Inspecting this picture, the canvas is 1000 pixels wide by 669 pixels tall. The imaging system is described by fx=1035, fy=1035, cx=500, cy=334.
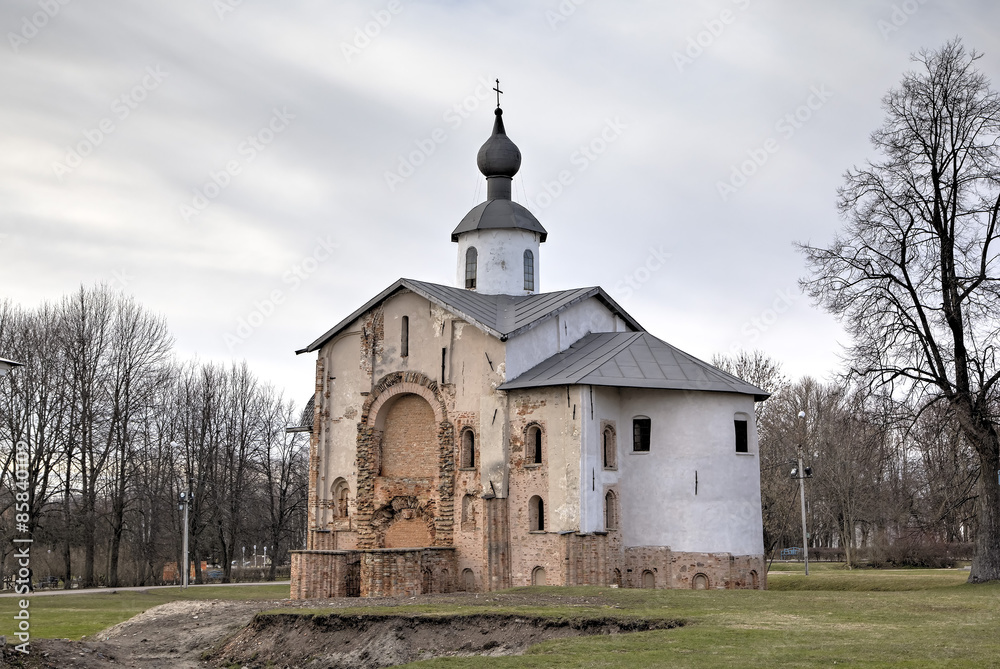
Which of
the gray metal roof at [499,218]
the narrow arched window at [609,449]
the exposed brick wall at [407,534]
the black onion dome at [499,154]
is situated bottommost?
the exposed brick wall at [407,534]

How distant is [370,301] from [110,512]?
21808 millimetres

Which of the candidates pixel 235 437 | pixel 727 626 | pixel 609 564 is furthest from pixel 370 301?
pixel 235 437

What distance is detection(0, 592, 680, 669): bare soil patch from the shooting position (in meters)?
16.5

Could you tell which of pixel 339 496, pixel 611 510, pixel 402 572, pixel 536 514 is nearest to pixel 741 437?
pixel 611 510

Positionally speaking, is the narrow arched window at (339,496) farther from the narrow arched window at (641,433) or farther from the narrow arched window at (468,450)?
the narrow arched window at (641,433)

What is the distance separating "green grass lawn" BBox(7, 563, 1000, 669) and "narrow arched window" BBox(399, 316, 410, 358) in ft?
31.5

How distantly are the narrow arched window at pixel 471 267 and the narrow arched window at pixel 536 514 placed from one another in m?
9.22

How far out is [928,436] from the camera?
2492 cm

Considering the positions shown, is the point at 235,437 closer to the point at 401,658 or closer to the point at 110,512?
the point at 110,512

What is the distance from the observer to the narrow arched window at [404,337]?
99.9ft

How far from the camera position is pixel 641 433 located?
2845 centimetres

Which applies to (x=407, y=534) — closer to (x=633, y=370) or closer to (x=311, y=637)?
(x=633, y=370)

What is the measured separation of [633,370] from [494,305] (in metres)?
5.34

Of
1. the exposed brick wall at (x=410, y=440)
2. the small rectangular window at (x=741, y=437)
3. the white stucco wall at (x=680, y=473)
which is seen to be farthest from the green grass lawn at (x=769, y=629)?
the exposed brick wall at (x=410, y=440)
